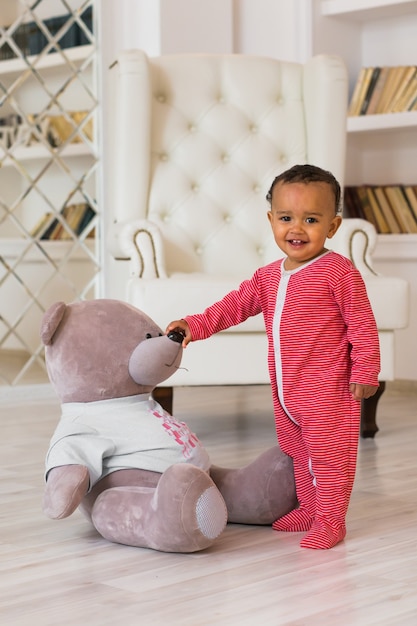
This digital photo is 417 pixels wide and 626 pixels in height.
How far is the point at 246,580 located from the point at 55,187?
2.51 metres

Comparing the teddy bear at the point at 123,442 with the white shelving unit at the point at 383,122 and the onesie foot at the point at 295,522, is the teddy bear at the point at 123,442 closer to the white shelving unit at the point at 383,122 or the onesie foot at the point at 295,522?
the onesie foot at the point at 295,522

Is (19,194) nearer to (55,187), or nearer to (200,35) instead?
(55,187)

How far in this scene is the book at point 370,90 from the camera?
12.7ft

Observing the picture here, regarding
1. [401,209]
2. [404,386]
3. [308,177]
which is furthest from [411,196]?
[308,177]

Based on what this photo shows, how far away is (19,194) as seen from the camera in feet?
11.9

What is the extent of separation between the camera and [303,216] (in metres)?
1.63

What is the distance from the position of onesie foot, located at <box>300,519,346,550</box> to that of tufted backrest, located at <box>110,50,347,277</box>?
1.48m

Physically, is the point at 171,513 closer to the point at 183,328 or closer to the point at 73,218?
the point at 183,328

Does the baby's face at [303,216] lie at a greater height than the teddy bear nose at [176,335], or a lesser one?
greater

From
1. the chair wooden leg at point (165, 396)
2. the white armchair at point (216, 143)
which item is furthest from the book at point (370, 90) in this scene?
the chair wooden leg at point (165, 396)

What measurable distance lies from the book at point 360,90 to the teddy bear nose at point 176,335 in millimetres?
2429

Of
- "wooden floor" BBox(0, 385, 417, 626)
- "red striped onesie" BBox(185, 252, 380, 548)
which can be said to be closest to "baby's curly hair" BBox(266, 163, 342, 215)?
"red striped onesie" BBox(185, 252, 380, 548)

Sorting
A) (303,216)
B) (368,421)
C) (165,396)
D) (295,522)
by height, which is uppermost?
(303,216)

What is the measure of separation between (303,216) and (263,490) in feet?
1.51
